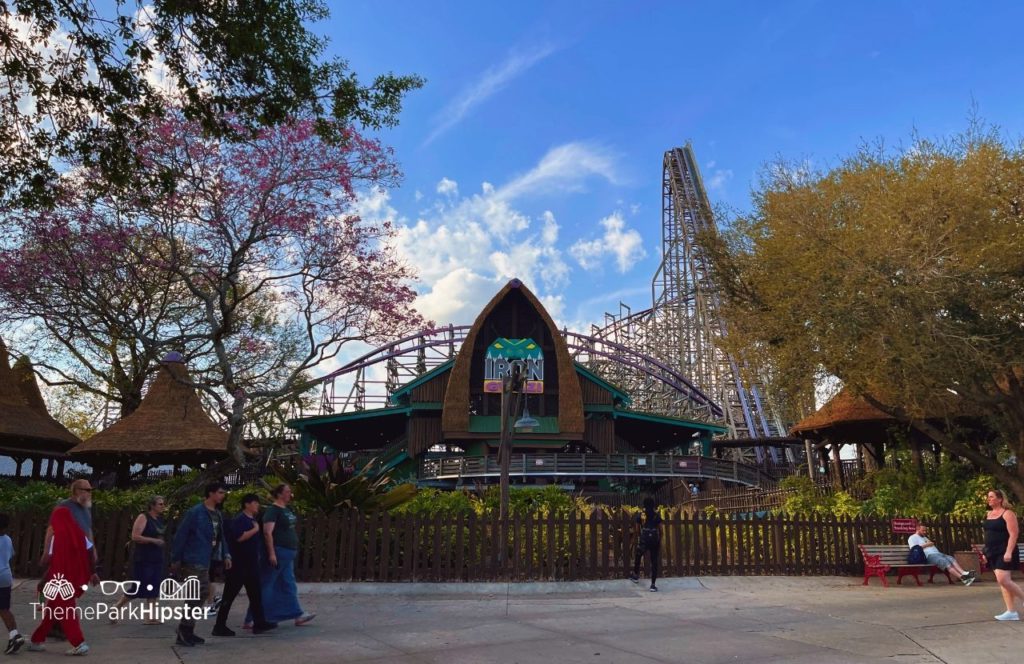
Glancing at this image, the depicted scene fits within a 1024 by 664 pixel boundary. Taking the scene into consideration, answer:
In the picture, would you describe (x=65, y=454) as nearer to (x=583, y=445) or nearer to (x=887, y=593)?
(x=583, y=445)

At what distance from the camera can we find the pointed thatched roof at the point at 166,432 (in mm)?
25047

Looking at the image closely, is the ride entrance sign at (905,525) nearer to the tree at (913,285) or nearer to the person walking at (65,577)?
the tree at (913,285)

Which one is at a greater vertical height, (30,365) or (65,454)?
(30,365)

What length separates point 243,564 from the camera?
790 cm

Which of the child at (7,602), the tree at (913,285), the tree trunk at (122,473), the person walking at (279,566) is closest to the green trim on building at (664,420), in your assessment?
the tree at (913,285)

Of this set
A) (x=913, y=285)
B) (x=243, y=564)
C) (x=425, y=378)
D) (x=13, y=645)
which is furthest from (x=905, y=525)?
(x=425, y=378)

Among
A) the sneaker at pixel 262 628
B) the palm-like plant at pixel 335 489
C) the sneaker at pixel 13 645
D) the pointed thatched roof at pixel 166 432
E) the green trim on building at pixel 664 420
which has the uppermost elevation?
the green trim on building at pixel 664 420

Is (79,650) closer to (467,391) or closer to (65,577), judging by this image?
(65,577)

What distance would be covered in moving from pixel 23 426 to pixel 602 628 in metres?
26.2

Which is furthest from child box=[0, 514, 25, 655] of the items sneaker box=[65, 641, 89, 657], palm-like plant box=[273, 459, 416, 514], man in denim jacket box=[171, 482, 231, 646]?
palm-like plant box=[273, 459, 416, 514]

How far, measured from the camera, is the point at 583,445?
4062 cm

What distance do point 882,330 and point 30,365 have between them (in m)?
29.7

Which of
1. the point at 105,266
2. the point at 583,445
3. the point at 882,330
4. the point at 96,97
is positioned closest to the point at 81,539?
the point at 96,97

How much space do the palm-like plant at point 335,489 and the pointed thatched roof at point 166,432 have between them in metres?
13.2
